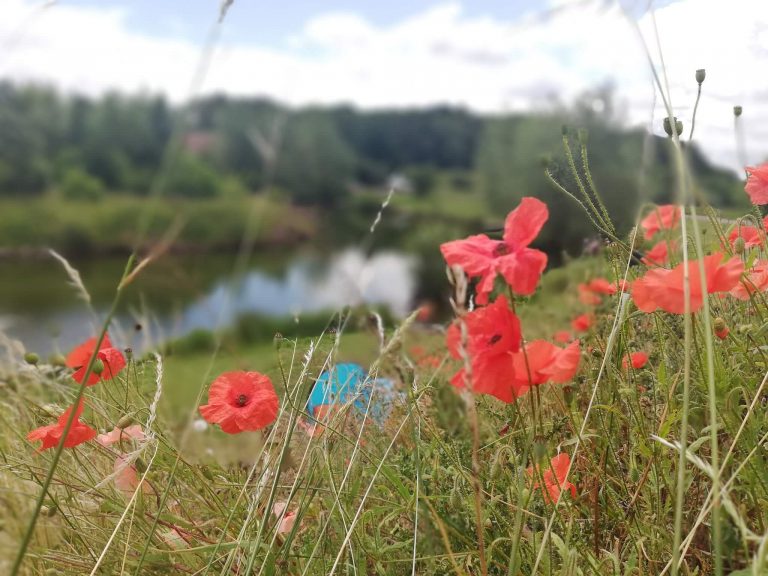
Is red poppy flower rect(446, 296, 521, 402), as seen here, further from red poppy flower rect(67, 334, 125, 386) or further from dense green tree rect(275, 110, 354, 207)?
dense green tree rect(275, 110, 354, 207)

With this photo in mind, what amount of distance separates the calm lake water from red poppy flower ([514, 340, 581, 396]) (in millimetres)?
294

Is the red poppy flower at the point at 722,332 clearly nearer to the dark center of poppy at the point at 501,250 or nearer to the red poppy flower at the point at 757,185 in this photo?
the red poppy flower at the point at 757,185

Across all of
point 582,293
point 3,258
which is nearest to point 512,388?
point 582,293

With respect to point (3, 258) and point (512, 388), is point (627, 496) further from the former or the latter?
point (3, 258)

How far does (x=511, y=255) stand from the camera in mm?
711

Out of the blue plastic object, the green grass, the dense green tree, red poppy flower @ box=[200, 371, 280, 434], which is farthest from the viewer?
the dense green tree

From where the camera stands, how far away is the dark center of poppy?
0.74m

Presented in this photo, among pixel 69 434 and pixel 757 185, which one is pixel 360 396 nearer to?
pixel 69 434

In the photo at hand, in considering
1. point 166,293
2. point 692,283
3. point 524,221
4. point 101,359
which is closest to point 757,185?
point 692,283

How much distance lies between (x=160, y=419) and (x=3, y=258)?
122 feet

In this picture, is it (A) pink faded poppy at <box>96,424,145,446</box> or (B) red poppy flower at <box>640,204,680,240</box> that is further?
(B) red poppy flower at <box>640,204,680,240</box>

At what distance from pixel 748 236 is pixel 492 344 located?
2.35 ft

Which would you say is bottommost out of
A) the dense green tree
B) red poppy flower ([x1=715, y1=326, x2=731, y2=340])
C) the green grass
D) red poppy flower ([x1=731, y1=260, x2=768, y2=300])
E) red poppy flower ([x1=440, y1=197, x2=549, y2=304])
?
the green grass

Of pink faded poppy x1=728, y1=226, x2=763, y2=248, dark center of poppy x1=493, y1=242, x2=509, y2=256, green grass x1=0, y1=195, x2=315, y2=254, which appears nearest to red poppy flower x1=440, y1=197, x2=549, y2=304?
dark center of poppy x1=493, y1=242, x2=509, y2=256
